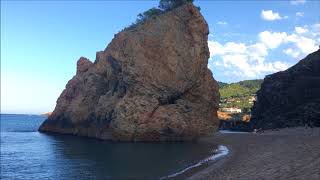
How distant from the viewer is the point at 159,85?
6812 centimetres

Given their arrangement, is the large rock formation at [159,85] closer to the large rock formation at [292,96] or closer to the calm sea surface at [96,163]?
the calm sea surface at [96,163]

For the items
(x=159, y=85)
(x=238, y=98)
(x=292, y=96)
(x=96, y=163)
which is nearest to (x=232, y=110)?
(x=238, y=98)

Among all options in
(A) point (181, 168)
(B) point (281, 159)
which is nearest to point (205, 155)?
(A) point (181, 168)

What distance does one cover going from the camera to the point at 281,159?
25.0 metres

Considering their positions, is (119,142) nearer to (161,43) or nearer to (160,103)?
(160,103)

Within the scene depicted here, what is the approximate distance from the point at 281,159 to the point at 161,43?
46.7m

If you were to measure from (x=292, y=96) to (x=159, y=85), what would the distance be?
26490mm

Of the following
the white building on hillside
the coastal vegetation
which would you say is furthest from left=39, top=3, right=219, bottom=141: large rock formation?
the white building on hillside

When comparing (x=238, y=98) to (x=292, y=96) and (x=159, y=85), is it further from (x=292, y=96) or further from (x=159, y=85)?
(x=159, y=85)

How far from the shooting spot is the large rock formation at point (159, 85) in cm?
6562

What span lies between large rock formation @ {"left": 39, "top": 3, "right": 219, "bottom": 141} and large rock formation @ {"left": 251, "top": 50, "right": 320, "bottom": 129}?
511 inches

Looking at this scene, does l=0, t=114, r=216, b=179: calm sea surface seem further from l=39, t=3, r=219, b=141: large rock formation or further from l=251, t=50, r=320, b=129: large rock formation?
l=251, t=50, r=320, b=129: large rock formation

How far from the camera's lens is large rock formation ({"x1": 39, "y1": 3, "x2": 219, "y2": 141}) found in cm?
6562

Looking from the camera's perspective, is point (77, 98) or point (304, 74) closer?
point (304, 74)
